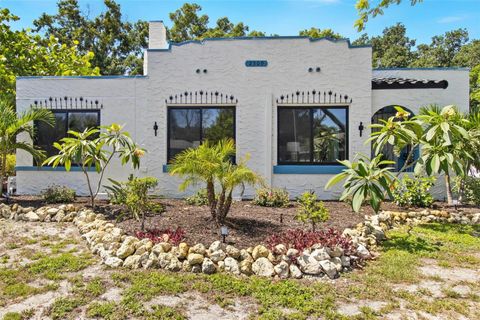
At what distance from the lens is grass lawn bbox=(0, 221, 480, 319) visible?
3395 millimetres

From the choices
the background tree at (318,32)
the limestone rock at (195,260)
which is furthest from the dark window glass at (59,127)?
the background tree at (318,32)

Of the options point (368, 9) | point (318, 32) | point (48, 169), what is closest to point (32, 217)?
point (48, 169)

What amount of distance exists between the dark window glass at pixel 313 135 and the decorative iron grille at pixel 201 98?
4.86 feet

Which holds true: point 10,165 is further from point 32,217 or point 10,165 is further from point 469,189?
point 469,189

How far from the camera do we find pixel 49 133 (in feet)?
33.0

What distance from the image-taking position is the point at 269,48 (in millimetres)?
9609

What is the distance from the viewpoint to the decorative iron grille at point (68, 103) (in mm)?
9953

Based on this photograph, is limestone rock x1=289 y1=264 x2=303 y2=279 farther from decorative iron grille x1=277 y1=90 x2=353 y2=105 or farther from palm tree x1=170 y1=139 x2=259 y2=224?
decorative iron grille x1=277 y1=90 x2=353 y2=105

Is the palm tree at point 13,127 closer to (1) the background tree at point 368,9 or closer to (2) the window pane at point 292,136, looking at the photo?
(2) the window pane at point 292,136

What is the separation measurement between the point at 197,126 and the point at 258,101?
1.83m

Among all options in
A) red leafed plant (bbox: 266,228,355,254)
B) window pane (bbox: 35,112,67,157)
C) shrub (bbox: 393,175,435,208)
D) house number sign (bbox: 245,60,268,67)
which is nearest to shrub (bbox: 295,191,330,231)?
red leafed plant (bbox: 266,228,355,254)

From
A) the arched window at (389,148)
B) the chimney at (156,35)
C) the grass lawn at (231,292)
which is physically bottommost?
the grass lawn at (231,292)

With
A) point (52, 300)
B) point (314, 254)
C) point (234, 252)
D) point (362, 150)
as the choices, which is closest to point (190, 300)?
point (234, 252)

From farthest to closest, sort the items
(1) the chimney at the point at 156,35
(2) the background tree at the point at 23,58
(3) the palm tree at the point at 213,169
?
(2) the background tree at the point at 23,58 → (1) the chimney at the point at 156,35 → (3) the palm tree at the point at 213,169
